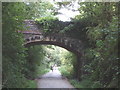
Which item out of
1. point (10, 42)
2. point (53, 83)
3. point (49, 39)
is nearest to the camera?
point (10, 42)

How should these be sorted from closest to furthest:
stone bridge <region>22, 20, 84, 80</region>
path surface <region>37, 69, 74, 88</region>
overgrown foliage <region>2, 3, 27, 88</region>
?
overgrown foliage <region>2, 3, 27, 88</region>, path surface <region>37, 69, 74, 88</region>, stone bridge <region>22, 20, 84, 80</region>

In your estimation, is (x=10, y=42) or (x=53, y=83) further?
(x=53, y=83)

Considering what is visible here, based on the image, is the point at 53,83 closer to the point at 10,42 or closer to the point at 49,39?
the point at 49,39

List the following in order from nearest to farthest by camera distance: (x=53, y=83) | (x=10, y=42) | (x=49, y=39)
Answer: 1. (x=10, y=42)
2. (x=49, y=39)
3. (x=53, y=83)

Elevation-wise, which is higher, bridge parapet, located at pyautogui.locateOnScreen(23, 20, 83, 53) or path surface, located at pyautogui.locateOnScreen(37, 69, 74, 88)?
bridge parapet, located at pyautogui.locateOnScreen(23, 20, 83, 53)

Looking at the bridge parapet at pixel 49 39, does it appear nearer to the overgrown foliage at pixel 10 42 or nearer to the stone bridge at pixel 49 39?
the stone bridge at pixel 49 39

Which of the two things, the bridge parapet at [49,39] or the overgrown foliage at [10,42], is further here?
the bridge parapet at [49,39]

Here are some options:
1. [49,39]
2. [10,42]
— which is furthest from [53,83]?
[10,42]

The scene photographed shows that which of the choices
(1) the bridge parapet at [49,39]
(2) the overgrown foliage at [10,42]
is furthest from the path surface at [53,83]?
(2) the overgrown foliage at [10,42]

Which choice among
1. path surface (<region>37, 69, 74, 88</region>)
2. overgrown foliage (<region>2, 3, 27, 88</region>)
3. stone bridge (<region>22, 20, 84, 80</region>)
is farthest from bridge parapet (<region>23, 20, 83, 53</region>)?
overgrown foliage (<region>2, 3, 27, 88</region>)

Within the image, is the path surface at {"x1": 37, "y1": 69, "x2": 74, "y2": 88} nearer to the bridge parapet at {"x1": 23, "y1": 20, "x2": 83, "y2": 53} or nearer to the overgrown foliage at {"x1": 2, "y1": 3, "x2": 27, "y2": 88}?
the bridge parapet at {"x1": 23, "y1": 20, "x2": 83, "y2": 53}

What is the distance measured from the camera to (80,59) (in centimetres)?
962

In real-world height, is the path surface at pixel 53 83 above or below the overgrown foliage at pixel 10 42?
below

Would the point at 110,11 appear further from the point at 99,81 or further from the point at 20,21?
the point at 20,21
